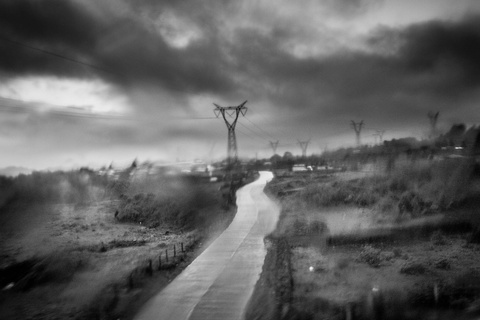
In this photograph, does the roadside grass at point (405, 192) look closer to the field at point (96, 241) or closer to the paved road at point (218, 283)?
the paved road at point (218, 283)

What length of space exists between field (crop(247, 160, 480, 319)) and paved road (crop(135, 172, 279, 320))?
70cm

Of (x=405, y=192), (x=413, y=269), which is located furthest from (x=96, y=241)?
(x=405, y=192)

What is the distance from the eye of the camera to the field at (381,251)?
1009 cm

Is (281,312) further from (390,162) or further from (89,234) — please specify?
(390,162)

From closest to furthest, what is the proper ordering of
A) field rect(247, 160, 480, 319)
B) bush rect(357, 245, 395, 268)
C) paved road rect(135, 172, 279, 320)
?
field rect(247, 160, 480, 319), paved road rect(135, 172, 279, 320), bush rect(357, 245, 395, 268)

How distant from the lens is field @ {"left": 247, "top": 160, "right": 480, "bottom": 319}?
10.1 metres

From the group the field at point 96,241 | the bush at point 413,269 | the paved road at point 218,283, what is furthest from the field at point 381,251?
the field at point 96,241

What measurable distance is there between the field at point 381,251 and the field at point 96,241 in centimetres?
547

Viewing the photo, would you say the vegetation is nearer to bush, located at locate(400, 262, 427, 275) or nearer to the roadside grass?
the roadside grass

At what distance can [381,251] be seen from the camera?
15648mm

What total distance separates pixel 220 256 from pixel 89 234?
13.7 meters

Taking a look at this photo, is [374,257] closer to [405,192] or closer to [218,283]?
[218,283]

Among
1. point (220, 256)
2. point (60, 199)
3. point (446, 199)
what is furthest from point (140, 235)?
point (60, 199)

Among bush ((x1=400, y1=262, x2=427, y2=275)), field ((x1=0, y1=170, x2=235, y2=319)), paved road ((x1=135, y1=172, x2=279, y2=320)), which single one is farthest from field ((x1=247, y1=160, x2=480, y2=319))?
field ((x1=0, y1=170, x2=235, y2=319))
